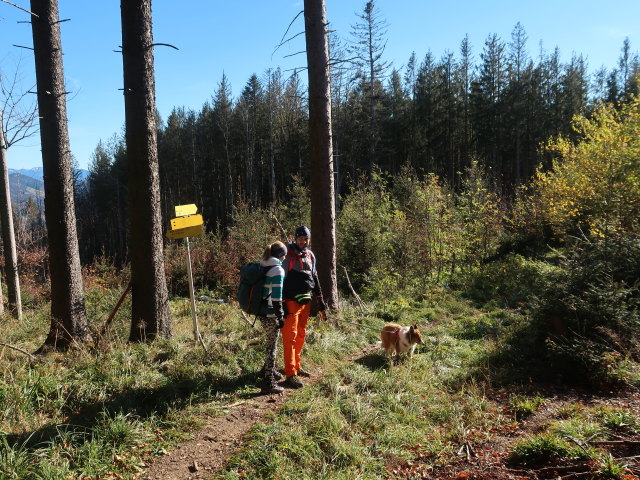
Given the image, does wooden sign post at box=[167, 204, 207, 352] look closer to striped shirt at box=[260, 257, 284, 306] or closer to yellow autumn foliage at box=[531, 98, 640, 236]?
striped shirt at box=[260, 257, 284, 306]

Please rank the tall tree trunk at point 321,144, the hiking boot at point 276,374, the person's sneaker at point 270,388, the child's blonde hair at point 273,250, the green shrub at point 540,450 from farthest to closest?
the tall tree trunk at point 321,144, the hiking boot at point 276,374, the child's blonde hair at point 273,250, the person's sneaker at point 270,388, the green shrub at point 540,450

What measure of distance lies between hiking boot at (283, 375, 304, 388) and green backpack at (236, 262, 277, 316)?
98 cm

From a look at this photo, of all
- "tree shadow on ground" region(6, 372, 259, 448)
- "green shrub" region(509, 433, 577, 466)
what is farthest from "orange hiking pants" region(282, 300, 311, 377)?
"green shrub" region(509, 433, 577, 466)

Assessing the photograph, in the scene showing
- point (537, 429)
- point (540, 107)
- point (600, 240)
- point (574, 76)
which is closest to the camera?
point (537, 429)

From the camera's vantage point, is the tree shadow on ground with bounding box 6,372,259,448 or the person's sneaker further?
the person's sneaker

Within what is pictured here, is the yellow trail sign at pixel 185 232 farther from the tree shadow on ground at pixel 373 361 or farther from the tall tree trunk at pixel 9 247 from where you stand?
the tall tree trunk at pixel 9 247

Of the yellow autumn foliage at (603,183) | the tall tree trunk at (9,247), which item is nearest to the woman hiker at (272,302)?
the yellow autumn foliage at (603,183)

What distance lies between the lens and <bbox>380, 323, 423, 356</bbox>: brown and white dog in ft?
20.8

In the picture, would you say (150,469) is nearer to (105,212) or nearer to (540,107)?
(540,107)

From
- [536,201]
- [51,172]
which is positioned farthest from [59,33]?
[536,201]

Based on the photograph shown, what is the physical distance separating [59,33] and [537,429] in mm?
8904

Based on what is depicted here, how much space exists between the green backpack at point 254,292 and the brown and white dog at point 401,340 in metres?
2.48

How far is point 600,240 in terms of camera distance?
693cm

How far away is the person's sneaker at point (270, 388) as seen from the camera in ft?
16.1
